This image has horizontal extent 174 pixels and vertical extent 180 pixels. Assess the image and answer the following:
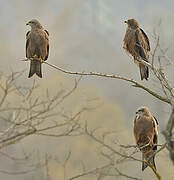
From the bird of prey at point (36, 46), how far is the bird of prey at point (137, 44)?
3.99ft

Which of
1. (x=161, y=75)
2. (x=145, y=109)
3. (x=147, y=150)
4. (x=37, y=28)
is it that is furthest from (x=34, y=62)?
(x=161, y=75)

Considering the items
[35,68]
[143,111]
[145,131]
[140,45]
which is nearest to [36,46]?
[35,68]

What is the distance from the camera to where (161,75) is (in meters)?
2.80

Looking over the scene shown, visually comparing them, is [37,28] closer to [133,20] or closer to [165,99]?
[133,20]

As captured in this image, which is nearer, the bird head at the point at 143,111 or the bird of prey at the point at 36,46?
the bird head at the point at 143,111

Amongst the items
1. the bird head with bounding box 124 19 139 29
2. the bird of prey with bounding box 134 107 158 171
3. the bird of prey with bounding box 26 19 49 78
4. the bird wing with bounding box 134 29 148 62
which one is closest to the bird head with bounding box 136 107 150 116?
the bird of prey with bounding box 134 107 158 171

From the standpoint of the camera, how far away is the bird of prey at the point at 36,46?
4.79m

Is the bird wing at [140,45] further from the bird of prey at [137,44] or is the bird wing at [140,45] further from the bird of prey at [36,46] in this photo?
the bird of prey at [36,46]

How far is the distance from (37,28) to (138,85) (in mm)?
2351

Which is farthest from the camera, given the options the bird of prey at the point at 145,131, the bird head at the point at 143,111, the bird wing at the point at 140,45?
the bird wing at the point at 140,45

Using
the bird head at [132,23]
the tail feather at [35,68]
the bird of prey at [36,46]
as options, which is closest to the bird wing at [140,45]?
the bird head at [132,23]

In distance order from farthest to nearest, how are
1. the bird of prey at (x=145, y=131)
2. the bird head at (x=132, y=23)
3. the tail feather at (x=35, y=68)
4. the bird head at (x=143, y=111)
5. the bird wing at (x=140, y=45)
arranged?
the tail feather at (x=35, y=68) → the bird head at (x=132, y=23) → the bird wing at (x=140, y=45) → the bird head at (x=143, y=111) → the bird of prey at (x=145, y=131)

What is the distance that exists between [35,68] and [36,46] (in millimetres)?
322

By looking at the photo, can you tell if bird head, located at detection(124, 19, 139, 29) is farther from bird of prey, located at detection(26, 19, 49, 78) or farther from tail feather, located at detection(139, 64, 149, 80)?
bird of prey, located at detection(26, 19, 49, 78)
